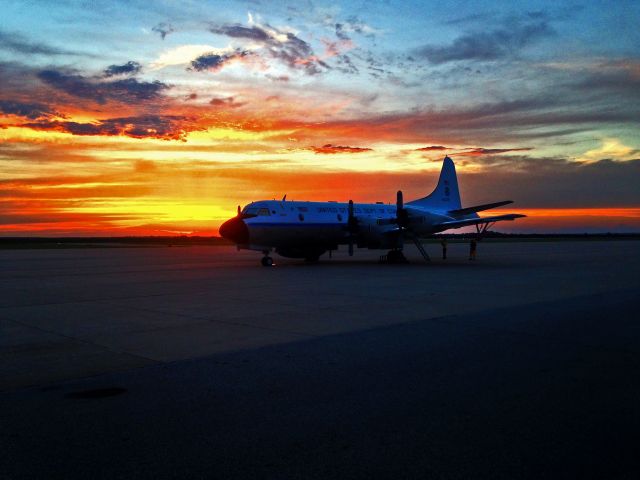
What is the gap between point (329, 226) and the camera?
103 feet

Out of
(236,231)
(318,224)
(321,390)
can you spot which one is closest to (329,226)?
(318,224)

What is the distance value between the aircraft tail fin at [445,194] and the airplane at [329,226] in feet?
13.5

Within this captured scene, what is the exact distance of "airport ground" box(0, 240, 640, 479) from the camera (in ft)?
14.7

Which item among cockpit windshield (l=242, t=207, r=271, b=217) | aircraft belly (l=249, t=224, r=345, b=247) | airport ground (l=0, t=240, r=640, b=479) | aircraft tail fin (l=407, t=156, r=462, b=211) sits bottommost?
airport ground (l=0, t=240, r=640, b=479)

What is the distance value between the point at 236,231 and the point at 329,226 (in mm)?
5878

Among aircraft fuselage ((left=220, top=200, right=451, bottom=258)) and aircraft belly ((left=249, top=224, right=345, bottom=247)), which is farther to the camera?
aircraft belly ((left=249, top=224, right=345, bottom=247))

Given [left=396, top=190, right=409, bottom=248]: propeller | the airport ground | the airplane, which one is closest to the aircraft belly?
the airplane

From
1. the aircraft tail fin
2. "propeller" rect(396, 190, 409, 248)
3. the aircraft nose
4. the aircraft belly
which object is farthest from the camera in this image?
the aircraft tail fin

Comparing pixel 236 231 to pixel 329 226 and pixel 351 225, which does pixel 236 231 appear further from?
pixel 351 225

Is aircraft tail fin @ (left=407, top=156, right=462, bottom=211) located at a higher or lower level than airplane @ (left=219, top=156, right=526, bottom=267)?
higher

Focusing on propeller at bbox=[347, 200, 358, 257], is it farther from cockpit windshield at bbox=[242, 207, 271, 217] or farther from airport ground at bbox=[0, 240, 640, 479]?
airport ground at bbox=[0, 240, 640, 479]

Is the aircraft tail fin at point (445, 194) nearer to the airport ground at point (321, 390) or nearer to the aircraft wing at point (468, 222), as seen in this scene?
the aircraft wing at point (468, 222)

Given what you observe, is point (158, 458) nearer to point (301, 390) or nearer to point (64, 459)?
point (64, 459)

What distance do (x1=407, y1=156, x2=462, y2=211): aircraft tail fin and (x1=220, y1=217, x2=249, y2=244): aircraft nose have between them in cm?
1537
